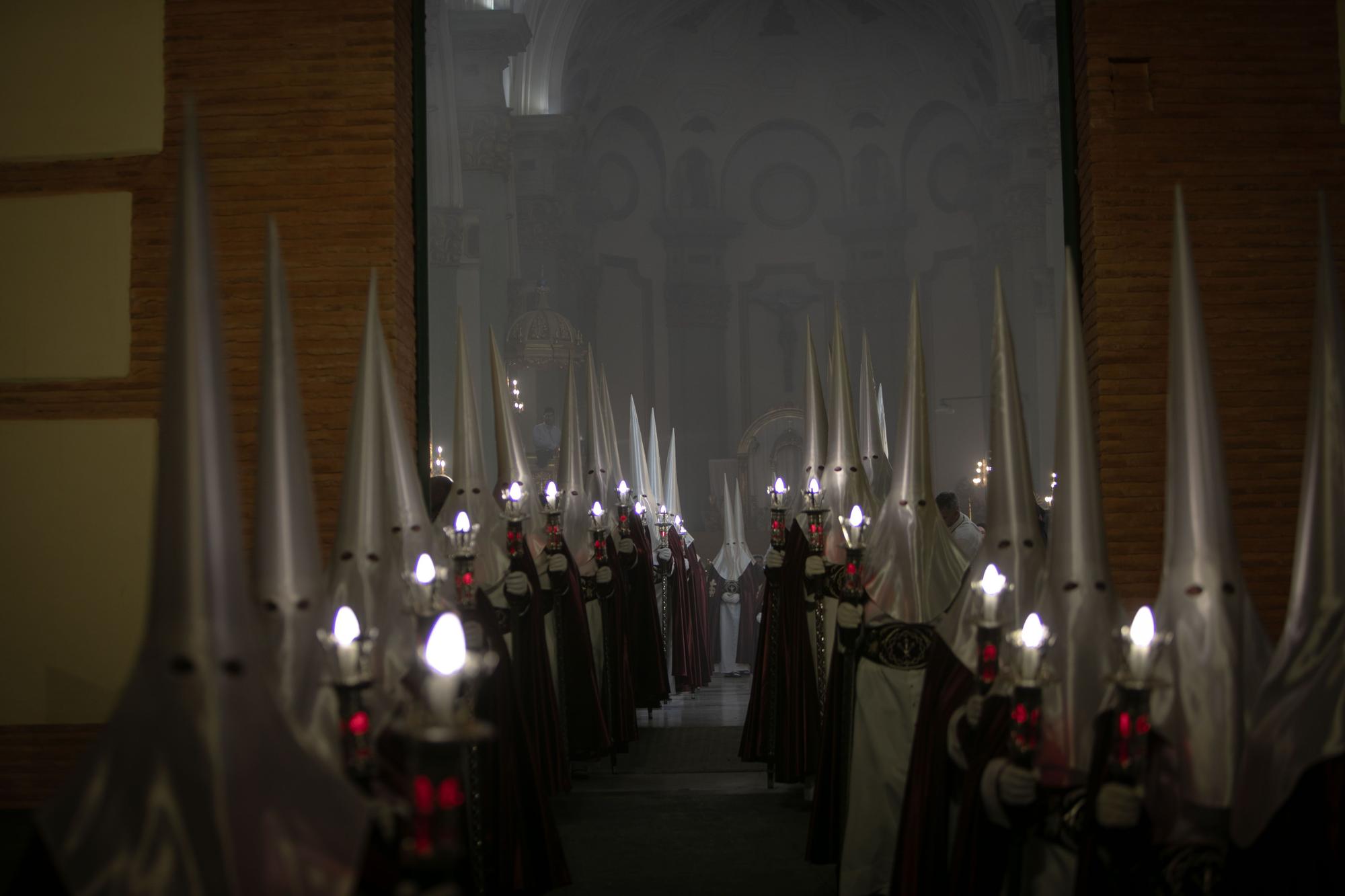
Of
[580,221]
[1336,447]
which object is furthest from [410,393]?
[580,221]

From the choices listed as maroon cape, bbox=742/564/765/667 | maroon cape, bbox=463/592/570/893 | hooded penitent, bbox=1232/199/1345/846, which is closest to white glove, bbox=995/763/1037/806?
hooded penitent, bbox=1232/199/1345/846

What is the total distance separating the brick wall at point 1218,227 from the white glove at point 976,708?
272cm

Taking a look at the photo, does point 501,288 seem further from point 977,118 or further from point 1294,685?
point 1294,685

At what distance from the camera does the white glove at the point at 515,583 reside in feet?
20.4

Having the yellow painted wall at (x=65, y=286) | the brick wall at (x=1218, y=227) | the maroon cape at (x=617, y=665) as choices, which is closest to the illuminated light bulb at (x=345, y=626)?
the yellow painted wall at (x=65, y=286)

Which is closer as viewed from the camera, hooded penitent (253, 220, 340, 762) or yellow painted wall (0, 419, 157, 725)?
hooded penitent (253, 220, 340, 762)

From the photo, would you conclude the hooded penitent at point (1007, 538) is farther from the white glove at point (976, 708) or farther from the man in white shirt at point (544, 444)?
the man in white shirt at point (544, 444)

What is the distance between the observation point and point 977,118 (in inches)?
860

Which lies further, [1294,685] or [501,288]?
[501,288]

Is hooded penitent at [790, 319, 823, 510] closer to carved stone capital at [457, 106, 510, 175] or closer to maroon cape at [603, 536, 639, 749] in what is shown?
maroon cape at [603, 536, 639, 749]

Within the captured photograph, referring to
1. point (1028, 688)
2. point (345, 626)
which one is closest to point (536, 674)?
point (345, 626)

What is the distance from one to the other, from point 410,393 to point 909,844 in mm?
3775

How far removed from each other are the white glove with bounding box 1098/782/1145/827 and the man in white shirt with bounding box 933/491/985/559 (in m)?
4.84

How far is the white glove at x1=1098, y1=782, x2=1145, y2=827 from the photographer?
3.01 meters
